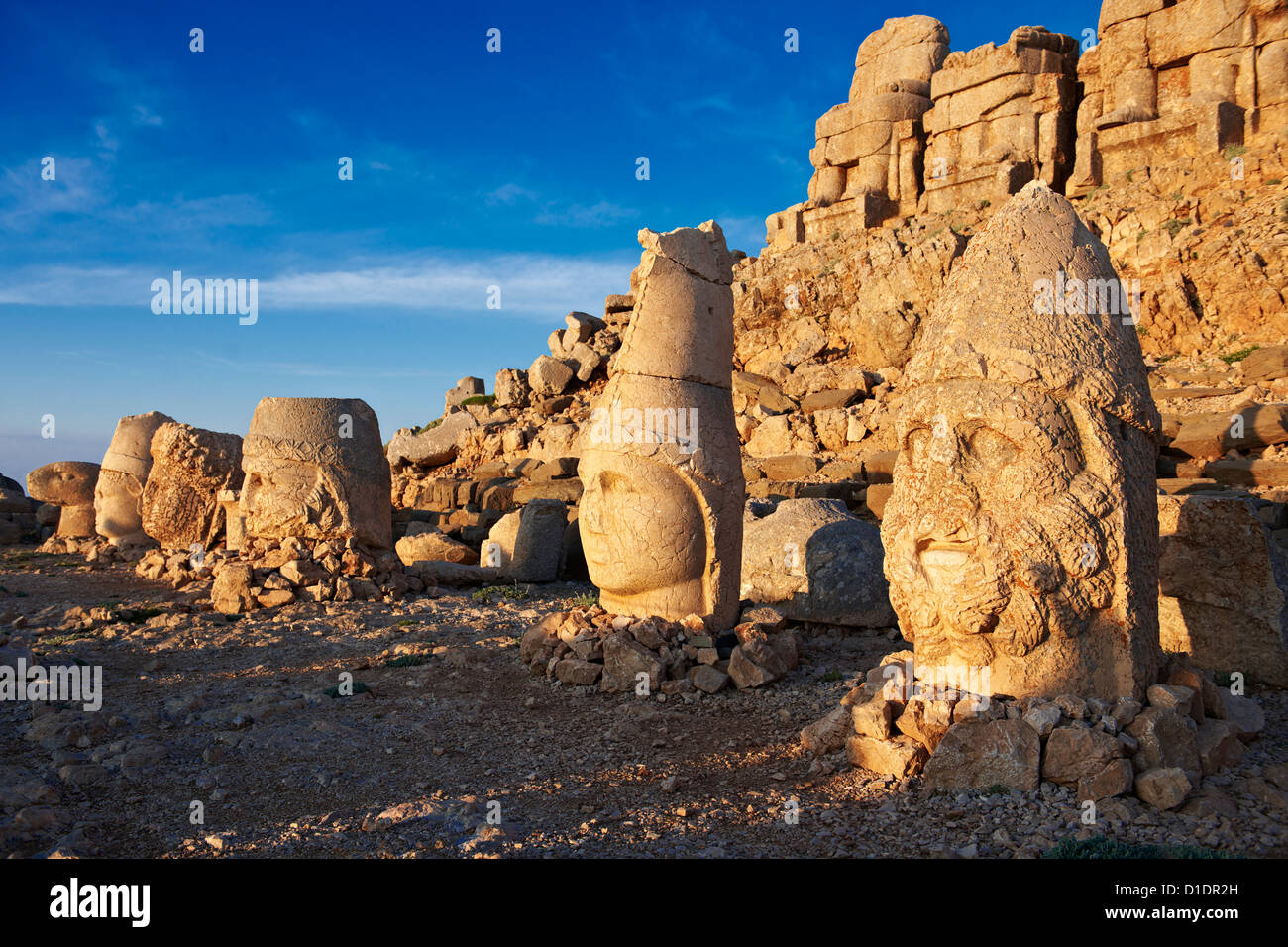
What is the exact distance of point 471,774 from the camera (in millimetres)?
4617

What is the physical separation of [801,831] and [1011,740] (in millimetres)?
1067

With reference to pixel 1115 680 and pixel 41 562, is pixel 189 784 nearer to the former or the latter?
pixel 1115 680

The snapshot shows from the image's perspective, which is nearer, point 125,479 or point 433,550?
point 433,550

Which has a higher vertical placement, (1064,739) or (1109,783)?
(1064,739)

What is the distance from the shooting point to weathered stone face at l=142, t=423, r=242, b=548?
12727mm

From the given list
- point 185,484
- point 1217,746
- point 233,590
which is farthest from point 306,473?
point 1217,746

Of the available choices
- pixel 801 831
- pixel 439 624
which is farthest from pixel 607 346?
pixel 801 831

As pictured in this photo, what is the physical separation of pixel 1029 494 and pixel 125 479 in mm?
14092

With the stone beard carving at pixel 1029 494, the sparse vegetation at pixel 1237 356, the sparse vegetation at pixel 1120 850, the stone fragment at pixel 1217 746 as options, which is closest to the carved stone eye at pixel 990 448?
the stone beard carving at pixel 1029 494

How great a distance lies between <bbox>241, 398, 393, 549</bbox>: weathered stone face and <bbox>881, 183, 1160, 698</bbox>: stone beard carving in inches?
288

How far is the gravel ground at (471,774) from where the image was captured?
140 inches

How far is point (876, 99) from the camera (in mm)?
26625

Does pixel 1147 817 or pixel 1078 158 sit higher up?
pixel 1078 158

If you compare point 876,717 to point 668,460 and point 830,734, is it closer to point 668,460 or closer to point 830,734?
point 830,734
